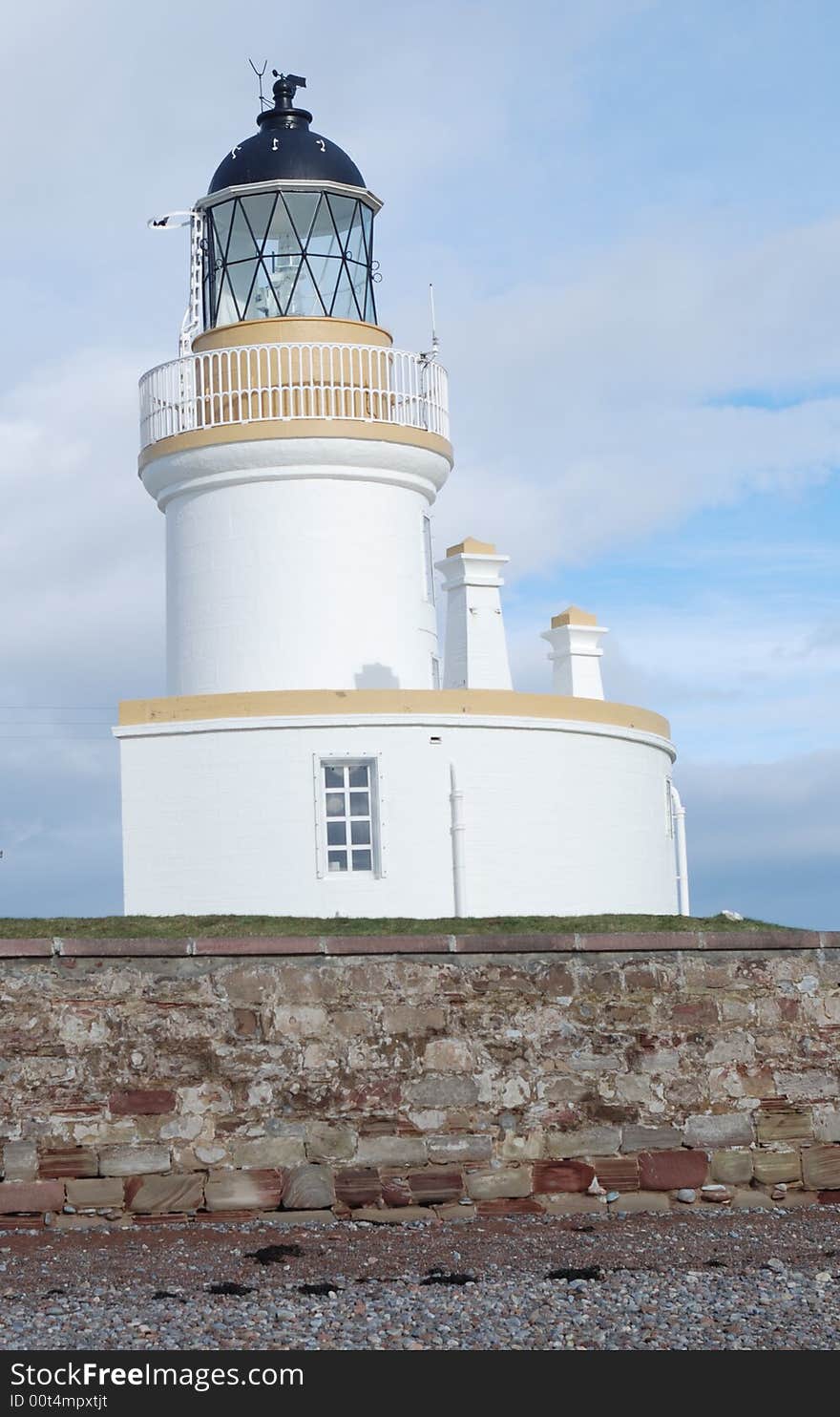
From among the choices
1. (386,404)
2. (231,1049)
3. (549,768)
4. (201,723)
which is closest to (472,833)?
(549,768)

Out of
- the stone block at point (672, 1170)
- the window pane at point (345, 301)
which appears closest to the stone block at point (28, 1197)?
the stone block at point (672, 1170)

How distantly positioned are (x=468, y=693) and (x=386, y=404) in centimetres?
346

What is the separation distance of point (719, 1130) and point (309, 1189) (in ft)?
8.33

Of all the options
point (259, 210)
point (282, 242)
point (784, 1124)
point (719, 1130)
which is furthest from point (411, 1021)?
point (259, 210)

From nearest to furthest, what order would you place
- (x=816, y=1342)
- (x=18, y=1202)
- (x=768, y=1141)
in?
(x=816, y=1342), (x=18, y=1202), (x=768, y=1141)

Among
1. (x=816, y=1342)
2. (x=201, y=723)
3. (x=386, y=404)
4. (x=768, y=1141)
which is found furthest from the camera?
(x=386, y=404)

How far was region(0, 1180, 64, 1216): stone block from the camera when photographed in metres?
10.1

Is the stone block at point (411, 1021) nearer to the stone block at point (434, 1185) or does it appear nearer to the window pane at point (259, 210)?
the stone block at point (434, 1185)

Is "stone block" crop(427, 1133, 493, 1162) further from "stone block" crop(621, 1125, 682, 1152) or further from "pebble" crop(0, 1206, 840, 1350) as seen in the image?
"stone block" crop(621, 1125, 682, 1152)

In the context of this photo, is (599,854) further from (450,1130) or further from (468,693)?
(450,1130)

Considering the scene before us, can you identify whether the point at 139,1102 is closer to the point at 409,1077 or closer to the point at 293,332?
the point at 409,1077

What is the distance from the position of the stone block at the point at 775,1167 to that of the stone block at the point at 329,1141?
99.5 inches

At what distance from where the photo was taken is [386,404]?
17.9 meters

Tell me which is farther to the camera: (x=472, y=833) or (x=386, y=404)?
(x=386, y=404)
